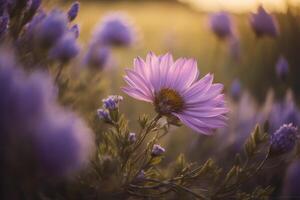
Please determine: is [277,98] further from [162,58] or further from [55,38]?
[55,38]

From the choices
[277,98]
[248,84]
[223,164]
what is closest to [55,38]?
[223,164]

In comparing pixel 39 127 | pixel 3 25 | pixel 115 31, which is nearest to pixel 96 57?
pixel 115 31

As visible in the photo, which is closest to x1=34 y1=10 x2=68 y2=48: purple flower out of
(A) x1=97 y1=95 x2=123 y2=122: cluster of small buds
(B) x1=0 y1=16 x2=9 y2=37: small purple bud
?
(B) x1=0 y1=16 x2=9 y2=37: small purple bud

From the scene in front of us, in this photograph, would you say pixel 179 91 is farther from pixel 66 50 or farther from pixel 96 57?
pixel 96 57

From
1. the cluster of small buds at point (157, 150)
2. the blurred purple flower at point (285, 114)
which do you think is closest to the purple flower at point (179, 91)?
the cluster of small buds at point (157, 150)

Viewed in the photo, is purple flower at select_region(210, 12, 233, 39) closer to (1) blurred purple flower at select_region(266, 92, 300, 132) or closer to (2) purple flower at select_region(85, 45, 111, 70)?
(2) purple flower at select_region(85, 45, 111, 70)
